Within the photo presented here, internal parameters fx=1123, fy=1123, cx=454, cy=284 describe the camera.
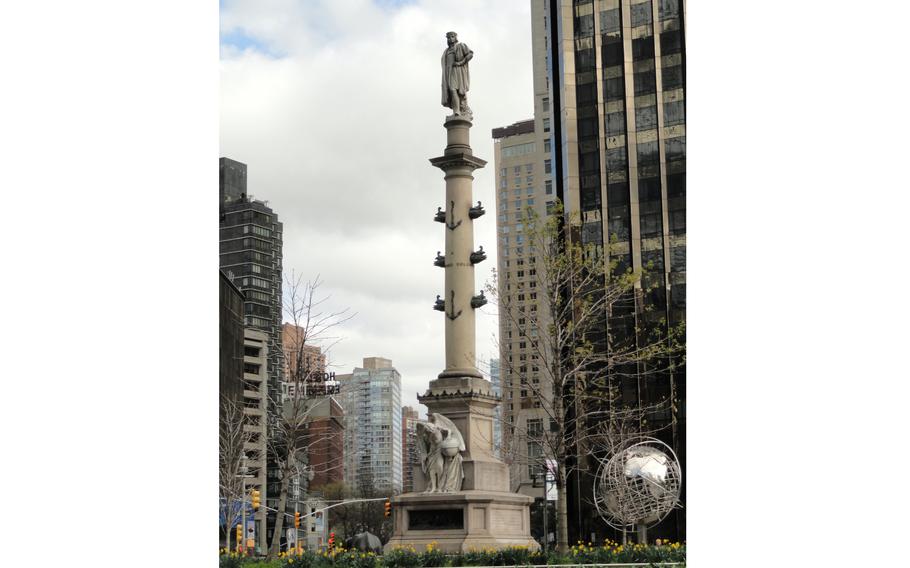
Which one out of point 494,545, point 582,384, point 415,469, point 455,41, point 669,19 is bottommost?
point 494,545

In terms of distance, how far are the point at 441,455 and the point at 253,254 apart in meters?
57.5

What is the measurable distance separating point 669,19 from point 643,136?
534 cm

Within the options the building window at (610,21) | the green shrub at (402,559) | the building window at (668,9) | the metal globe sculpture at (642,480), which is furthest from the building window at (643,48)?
the green shrub at (402,559)

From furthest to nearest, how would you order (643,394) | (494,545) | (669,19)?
(669,19)
(643,394)
(494,545)

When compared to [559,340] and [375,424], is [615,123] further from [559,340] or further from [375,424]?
[559,340]

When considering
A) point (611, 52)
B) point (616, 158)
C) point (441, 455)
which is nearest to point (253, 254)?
point (616, 158)

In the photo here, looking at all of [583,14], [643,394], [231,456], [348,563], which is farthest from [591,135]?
[348,563]

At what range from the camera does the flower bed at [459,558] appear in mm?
18641

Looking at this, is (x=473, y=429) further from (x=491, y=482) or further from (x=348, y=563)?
(x=348, y=563)

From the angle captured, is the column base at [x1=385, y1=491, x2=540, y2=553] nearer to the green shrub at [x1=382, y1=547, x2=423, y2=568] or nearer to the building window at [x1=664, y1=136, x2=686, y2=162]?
the green shrub at [x1=382, y1=547, x2=423, y2=568]

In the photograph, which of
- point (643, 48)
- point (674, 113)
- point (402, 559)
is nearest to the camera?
point (402, 559)

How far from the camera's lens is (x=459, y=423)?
81.0 ft

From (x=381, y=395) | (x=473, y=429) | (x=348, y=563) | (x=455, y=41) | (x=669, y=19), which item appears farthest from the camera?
(x=381, y=395)

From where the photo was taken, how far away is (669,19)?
50.1 metres
